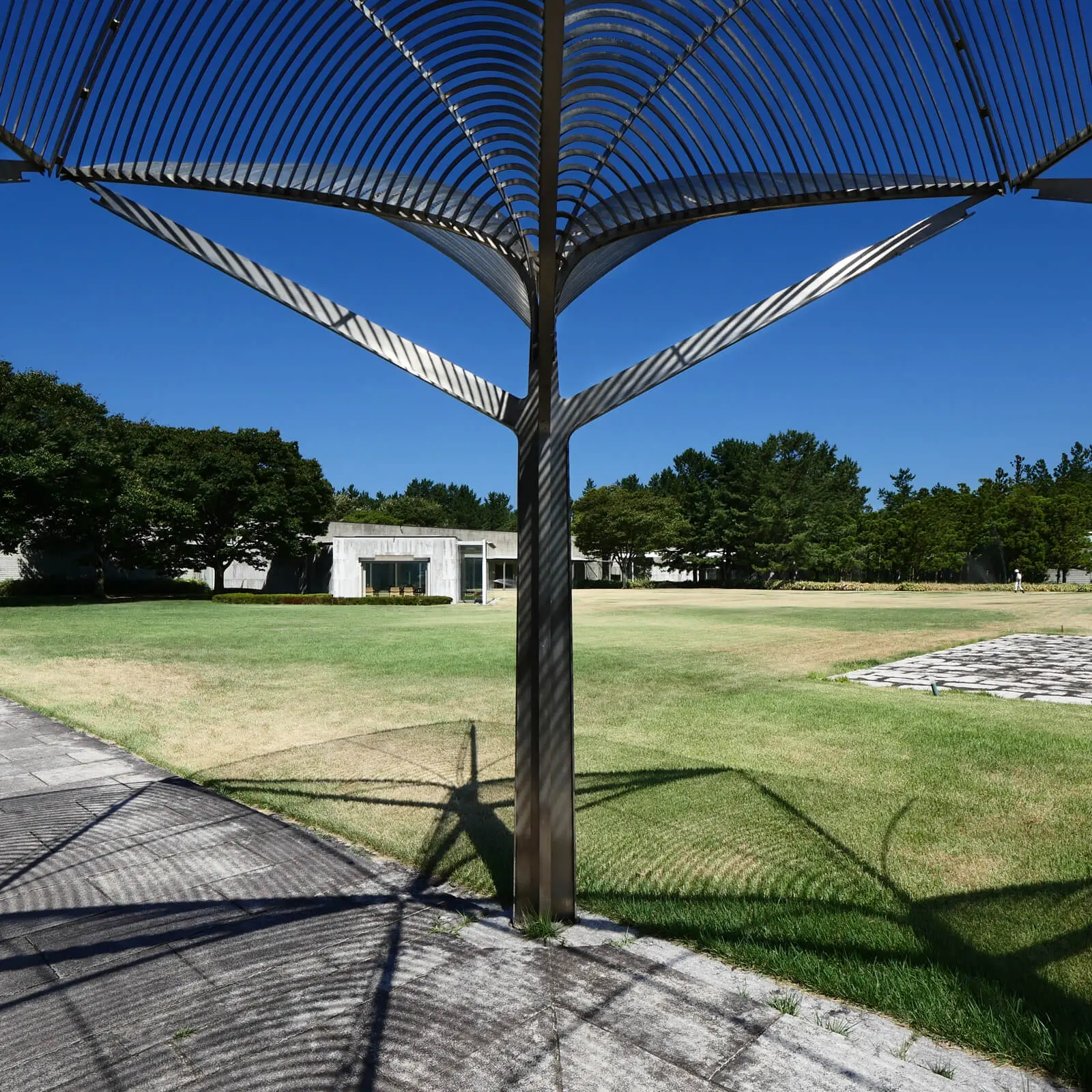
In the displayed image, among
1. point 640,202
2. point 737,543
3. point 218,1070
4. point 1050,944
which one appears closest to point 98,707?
point 218,1070

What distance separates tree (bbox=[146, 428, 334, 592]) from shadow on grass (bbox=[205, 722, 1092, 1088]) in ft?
104

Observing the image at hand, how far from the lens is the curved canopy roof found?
9.53 ft

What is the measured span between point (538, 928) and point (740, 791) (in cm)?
282

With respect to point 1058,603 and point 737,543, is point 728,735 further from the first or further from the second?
point 737,543

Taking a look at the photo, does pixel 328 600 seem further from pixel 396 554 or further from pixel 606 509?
pixel 606 509

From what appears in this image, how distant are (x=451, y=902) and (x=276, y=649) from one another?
1275 centimetres

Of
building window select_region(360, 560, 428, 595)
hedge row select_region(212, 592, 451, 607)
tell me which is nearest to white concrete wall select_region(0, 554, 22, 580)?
hedge row select_region(212, 592, 451, 607)

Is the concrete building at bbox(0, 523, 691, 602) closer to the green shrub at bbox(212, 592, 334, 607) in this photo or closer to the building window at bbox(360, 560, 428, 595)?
the building window at bbox(360, 560, 428, 595)

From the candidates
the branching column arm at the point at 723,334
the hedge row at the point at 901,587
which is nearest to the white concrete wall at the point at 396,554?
the hedge row at the point at 901,587

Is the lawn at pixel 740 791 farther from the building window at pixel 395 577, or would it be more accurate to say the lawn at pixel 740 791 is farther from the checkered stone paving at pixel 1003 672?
the building window at pixel 395 577

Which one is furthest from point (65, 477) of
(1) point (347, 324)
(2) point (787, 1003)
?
(2) point (787, 1003)

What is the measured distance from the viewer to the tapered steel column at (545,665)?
11.8 ft

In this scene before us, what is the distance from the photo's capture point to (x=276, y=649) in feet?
51.9

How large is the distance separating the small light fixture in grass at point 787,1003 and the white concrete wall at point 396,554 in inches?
1361
